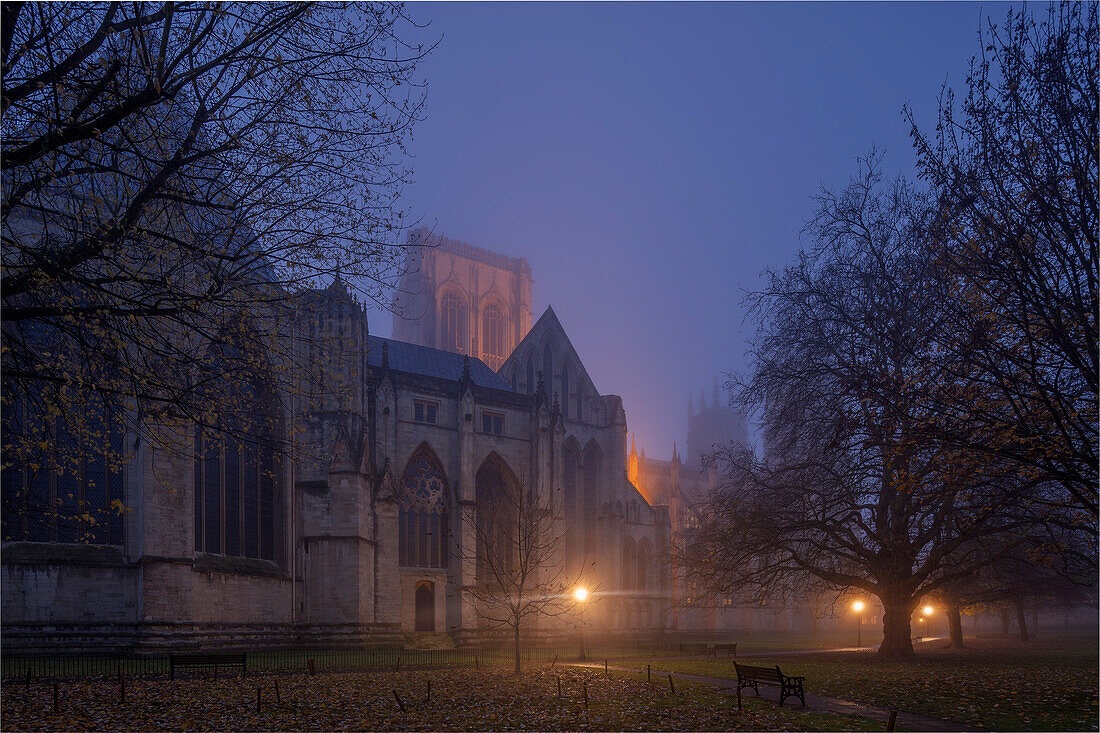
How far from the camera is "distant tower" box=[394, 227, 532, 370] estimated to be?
9156cm

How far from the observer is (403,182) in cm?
1298

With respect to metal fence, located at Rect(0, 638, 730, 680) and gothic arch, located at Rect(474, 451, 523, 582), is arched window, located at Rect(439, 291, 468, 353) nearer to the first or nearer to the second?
gothic arch, located at Rect(474, 451, 523, 582)

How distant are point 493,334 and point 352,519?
61.1 metres

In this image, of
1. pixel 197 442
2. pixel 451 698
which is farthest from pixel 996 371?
pixel 197 442

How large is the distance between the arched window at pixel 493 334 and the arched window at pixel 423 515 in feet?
163

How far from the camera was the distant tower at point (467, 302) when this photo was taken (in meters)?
91.6

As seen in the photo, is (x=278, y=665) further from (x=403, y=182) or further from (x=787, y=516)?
(x=403, y=182)

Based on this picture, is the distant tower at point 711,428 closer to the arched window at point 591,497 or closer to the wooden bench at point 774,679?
the arched window at point 591,497

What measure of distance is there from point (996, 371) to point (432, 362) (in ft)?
137

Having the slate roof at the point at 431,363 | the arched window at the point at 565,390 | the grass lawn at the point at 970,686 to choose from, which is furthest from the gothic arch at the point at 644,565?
the grass lawn at the point at 970,686

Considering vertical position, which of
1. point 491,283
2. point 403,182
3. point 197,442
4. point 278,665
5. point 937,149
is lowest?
point 278,665

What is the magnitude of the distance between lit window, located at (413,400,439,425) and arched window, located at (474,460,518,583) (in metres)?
3.96

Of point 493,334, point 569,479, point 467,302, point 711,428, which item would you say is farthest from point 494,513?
point 711,428

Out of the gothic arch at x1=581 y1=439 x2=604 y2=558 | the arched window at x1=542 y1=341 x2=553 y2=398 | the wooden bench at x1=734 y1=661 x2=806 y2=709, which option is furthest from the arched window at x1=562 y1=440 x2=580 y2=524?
the wooden bench at x1=734 y1=661 x2=806 y2=709
